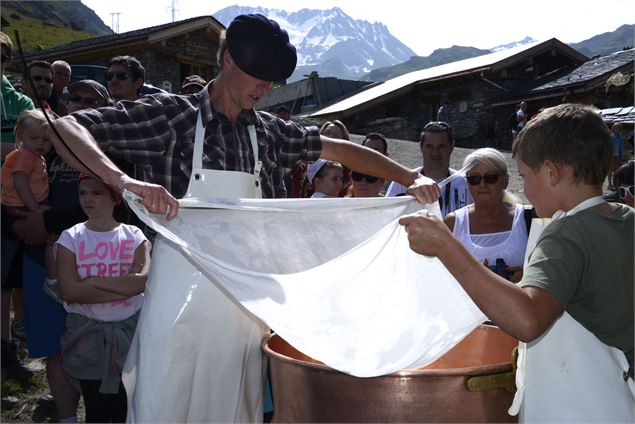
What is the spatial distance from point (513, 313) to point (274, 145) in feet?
4.37

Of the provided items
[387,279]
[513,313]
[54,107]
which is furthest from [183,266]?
[54,107]

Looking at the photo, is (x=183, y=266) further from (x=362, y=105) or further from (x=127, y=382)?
(x=362, y=105)

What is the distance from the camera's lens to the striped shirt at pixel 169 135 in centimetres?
211

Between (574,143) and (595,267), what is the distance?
12.5 inches

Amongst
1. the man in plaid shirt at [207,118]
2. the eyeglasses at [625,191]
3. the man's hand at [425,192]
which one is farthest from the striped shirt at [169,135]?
the eyeglasses at [625,191]

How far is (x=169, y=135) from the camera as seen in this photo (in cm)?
218

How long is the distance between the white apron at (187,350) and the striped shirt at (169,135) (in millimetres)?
297

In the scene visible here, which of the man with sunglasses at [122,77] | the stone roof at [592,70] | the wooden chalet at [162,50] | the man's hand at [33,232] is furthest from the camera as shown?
the stone roof at [592,70]

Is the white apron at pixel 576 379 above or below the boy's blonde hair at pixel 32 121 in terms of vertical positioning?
below

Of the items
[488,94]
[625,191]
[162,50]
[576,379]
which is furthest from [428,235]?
[488,94]

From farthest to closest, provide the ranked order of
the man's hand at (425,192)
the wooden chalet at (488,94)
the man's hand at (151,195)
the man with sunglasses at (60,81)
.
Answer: the wooden chalet at (488,94)
the man with sunglasses at (60,81)
the man's hand at (425,192)
the man's hand at (151,195)

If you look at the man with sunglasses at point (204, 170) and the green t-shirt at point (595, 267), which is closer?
the green t-shirt at point (595, 267)

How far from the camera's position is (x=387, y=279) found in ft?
7.07

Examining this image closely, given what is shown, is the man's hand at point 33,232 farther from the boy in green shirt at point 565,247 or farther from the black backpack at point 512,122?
the black backpack at point 512,122
